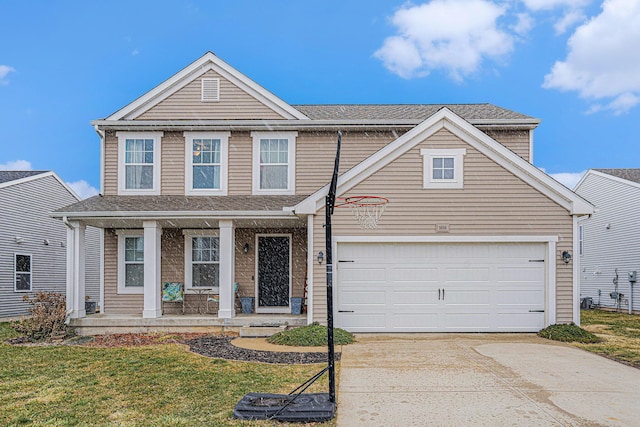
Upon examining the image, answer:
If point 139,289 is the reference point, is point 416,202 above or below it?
above

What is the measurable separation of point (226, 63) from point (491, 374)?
1090cm

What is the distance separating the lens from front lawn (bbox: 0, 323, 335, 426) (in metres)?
6.24

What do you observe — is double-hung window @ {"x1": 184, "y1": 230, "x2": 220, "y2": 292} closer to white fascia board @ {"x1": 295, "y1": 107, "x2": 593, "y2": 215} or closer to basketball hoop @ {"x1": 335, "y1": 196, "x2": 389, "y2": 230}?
white fascia board @ {"x1": 295, "y1": 107, "x2": 593, "y2": 215}

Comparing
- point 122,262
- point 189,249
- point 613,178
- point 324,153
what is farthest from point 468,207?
point 613,178

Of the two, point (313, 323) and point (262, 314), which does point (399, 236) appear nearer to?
point (313, 323)

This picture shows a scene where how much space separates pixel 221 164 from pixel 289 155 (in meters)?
1.87

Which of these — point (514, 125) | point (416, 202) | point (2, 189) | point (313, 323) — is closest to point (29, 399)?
point (313, 323)

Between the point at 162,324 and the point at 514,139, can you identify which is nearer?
the point at 162,324

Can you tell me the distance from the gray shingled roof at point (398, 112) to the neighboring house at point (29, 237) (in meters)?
9.66

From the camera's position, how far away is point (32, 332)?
41.8ft

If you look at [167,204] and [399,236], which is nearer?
[399,236]

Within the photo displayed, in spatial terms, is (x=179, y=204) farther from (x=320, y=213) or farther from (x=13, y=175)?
(x=13, y=175)

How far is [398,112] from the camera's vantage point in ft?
54.4

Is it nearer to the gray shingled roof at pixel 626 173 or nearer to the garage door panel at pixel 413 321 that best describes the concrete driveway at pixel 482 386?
the garage door panel at pixel 413 321
